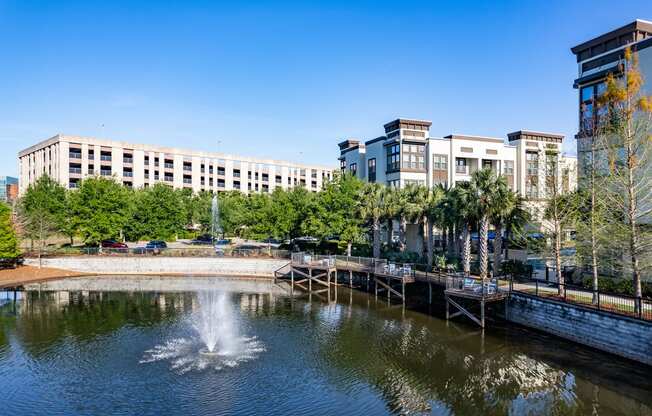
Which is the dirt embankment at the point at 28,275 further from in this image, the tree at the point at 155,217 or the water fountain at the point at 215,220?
the water fountain at the point at 215,220

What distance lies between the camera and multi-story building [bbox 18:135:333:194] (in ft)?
310

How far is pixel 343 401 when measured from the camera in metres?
20.2

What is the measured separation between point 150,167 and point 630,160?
98.3 meters

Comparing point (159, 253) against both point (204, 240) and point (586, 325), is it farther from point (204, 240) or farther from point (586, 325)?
point (586, 325)

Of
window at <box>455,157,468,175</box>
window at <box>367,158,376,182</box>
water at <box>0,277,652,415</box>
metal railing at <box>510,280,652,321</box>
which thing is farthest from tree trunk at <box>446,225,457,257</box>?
window at <box>367,158,376,182</box>

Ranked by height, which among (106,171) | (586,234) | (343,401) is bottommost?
(343,401)

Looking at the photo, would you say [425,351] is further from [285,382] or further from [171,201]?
[171,201]

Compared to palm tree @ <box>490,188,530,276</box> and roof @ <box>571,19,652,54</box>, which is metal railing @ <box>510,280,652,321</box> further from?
roof @ <box>571,19,652,54</box>

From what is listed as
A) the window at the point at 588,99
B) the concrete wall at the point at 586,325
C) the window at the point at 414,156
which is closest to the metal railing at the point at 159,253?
the window at the point at 414,156

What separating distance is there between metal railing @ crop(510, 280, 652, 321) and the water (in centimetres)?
279

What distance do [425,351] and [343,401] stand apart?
8703 mm

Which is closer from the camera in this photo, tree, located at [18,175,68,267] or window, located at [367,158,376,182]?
tree, located at [18,175,68,267]

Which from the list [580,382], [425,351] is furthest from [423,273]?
[580,382]

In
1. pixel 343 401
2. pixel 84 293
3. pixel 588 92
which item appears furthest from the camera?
pixel 84 293
